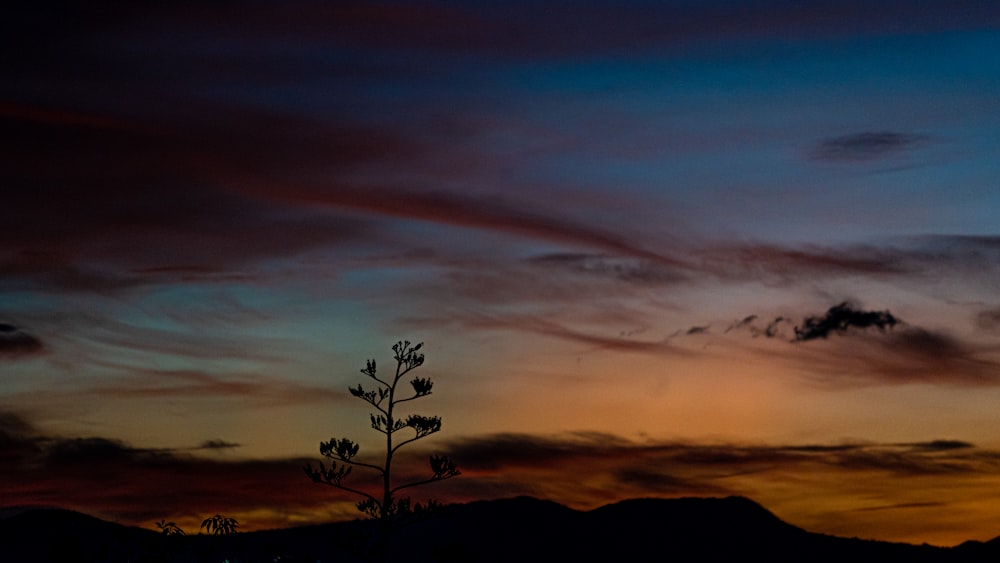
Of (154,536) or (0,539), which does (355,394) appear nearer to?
(154,536)

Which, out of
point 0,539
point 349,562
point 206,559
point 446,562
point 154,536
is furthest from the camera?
point 0,539

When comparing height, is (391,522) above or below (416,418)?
below

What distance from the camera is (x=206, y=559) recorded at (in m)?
46.2

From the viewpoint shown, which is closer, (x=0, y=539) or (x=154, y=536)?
(x=154, y=536)

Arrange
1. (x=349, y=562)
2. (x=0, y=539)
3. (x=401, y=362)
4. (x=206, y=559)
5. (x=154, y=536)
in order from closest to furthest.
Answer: (x=401, y=362) → (x=206, y=559) → (x=154, y=536) → (x=349, y=562) → (x=0, y=539)

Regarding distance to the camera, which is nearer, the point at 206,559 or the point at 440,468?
the point at 440,468

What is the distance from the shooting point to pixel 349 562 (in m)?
164

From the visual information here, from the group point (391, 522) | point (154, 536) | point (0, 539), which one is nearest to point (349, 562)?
point (0, 539)

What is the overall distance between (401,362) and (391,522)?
15.7 ft

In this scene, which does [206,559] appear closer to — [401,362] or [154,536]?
[154,536]

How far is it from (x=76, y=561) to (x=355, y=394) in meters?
14.5

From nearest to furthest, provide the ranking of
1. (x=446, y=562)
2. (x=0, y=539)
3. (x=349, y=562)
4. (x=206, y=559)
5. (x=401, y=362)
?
(x=401, y=362)
(x=446, y=562)
(x=206, y=559)
(x=349, y=562)
(x=0, y=539)

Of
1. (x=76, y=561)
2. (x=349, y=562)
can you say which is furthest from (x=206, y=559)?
(x=349, y=562)

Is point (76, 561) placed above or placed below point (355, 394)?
below
